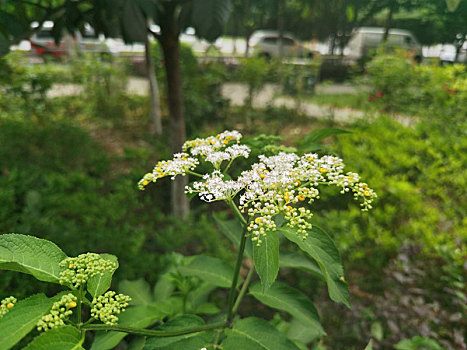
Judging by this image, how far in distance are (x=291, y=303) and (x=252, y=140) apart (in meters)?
0.60

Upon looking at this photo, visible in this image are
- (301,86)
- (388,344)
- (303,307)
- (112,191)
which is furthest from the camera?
(301,86)

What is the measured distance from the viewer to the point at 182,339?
1.00m

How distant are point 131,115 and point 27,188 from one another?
367cm

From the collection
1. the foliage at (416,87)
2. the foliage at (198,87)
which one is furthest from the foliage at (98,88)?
the foliage at (416,87)

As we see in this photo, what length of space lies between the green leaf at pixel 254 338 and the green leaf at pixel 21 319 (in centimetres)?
51

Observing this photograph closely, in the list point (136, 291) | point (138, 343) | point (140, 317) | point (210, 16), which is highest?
point (210, 16)

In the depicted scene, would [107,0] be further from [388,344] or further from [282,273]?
[388,344]

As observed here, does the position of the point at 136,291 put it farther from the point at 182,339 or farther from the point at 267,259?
the point at 267,259

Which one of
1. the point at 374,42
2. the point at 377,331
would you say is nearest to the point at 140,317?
the point at 377,331

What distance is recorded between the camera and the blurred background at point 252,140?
1979mm

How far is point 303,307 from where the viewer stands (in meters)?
1.17

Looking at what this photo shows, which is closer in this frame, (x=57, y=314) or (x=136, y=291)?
(x=57, y=314)

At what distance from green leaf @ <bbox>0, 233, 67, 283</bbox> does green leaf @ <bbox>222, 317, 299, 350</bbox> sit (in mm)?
523

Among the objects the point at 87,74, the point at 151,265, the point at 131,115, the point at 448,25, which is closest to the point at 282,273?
the point at 151,265
